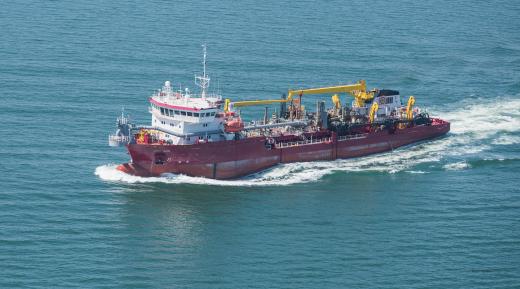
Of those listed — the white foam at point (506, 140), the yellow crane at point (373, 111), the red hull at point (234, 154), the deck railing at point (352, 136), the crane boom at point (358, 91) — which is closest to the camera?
the red hull at point (234, 154)

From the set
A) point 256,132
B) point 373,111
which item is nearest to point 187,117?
point 256,132

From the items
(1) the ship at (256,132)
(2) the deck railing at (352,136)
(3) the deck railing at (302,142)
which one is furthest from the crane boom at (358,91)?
(3) the deck railing at (302,142)

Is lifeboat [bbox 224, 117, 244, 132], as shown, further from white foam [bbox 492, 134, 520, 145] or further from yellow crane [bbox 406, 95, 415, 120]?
white foam [bbox 492, 134, 520, 145]

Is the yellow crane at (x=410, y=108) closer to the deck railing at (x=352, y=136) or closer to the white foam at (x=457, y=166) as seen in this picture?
the deck railing at (x=352, y=136)

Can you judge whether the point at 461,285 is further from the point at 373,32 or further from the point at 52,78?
the point at 373,32

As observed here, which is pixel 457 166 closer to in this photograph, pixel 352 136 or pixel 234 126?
pixel 352 136

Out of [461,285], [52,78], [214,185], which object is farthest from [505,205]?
[52,78]
